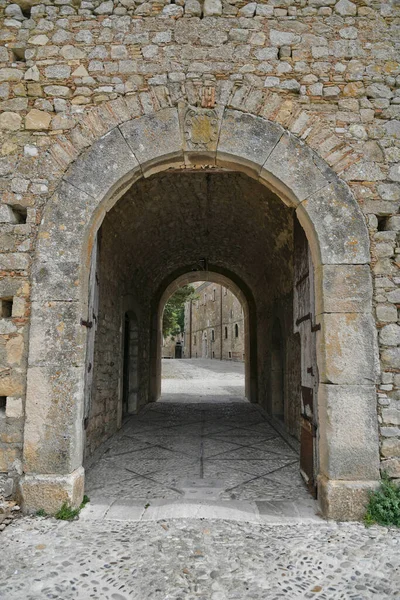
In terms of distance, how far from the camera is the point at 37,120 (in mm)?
3406

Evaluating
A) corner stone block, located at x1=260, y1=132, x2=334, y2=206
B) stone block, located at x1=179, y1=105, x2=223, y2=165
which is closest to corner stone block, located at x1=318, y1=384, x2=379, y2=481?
corner stone block, located at x1=260, y1=132, x2=334, y2=206

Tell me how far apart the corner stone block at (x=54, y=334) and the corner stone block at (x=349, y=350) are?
6.80 feet

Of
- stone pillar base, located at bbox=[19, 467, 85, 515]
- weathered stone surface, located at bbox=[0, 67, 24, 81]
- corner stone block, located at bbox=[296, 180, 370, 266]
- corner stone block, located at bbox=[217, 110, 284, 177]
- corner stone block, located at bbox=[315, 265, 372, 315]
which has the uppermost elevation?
weathered stone surface, located at bbox=[0, 67, 24, 81]

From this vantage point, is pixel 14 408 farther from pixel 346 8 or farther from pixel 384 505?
pixel 346 8

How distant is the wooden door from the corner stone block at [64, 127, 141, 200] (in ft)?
6.12

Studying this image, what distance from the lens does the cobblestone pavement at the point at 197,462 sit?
3516mm

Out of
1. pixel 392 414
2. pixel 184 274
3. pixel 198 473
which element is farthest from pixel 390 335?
pixel 184 274

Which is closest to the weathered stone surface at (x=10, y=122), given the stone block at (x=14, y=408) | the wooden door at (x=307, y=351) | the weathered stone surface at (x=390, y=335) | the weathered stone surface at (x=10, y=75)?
the weathered stone surface at (x=10, y=75)

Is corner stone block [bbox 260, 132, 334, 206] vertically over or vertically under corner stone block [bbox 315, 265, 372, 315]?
over

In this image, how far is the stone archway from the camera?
3.05 metres

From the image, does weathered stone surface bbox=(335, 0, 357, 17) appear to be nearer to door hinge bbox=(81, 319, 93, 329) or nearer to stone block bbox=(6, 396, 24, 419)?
door hinge bbox=(81, 319, 93, 329)

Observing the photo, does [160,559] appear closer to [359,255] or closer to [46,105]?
[359,255]

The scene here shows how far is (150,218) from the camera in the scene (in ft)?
20.4

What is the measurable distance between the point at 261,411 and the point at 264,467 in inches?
149
